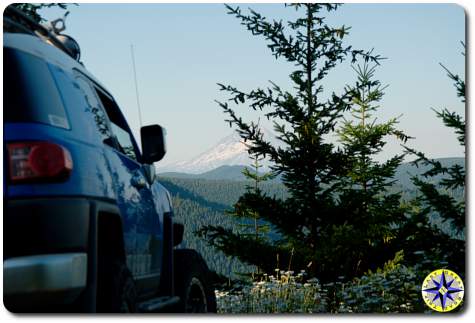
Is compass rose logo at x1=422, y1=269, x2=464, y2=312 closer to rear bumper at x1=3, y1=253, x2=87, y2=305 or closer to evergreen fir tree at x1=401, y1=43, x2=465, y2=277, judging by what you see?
evergreen fir tree at x1=401, y1=43, x2=465, y2=277

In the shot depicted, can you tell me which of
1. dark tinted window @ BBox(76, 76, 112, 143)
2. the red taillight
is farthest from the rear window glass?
dark tinted window @ BBox(76, 76, 112, 143)

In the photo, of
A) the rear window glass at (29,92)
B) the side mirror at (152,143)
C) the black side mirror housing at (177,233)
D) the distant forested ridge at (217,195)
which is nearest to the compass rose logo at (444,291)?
the distant forested ridge at (217,195)

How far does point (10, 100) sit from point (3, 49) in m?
0.40

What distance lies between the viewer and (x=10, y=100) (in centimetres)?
386

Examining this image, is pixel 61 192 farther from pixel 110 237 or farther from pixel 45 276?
pixel 110 237

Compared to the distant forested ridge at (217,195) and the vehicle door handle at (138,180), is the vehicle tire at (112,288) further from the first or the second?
the distant forested ridge at (217,195)

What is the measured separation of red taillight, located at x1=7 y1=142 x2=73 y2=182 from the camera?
3643 mm

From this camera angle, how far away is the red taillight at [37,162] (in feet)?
12.0

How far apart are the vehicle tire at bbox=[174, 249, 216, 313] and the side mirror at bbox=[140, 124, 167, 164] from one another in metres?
1.01

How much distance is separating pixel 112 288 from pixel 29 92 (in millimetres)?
1120

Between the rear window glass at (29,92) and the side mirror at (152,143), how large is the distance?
147cm

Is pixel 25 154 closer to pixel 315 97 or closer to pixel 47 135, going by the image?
pixel 47 135

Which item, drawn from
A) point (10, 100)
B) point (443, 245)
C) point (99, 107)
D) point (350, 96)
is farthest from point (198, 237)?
point (10, 100)

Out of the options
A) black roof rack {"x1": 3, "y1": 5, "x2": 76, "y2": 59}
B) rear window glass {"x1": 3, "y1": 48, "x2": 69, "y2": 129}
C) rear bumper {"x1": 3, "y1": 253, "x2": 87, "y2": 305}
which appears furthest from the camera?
black roof rack {"x1": 3, "y1": 5, "x2": 76, "y2": 59}
